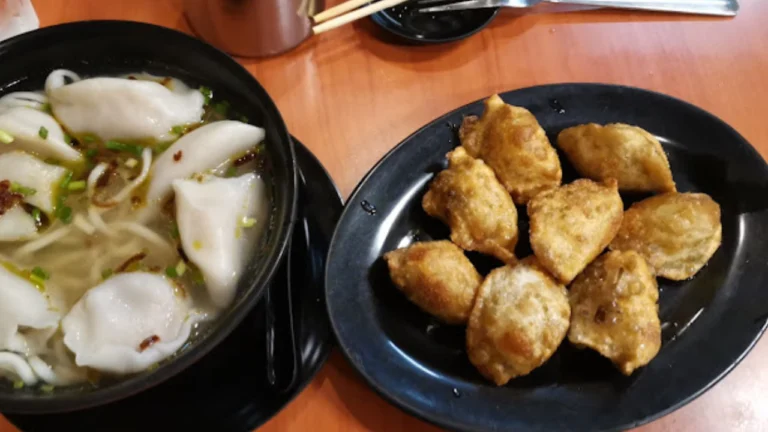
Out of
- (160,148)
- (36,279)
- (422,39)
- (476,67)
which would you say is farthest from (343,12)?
(36,279)

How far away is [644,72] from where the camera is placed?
186cm

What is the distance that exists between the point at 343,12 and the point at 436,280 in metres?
0.85

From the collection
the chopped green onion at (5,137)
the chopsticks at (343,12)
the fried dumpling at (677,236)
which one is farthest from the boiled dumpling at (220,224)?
the fried dumpling at (677,236)

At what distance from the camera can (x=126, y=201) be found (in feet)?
4.22

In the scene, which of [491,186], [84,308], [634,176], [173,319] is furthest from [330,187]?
[634,176]

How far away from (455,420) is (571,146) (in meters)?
0.73

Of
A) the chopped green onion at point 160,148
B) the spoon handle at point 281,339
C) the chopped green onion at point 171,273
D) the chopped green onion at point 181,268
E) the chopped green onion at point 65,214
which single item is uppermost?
the chopped green onion at point 160,148

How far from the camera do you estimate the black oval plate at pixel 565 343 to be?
1.25m

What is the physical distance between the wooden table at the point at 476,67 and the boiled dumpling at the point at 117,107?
41 cm

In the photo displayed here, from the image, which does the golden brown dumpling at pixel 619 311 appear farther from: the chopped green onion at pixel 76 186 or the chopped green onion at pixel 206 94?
the chopped green onion at pixel 76 186

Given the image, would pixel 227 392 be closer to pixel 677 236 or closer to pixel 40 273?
pixel 40 273

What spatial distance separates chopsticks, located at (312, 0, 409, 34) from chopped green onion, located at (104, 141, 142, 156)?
2.00 ft

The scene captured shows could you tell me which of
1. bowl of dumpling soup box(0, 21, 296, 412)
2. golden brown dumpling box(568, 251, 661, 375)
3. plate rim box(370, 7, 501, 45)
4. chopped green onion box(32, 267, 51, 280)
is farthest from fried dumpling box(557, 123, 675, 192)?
chopped green onion box(32, 267, 51, 280)

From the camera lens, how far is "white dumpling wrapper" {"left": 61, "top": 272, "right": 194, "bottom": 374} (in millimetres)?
1077
